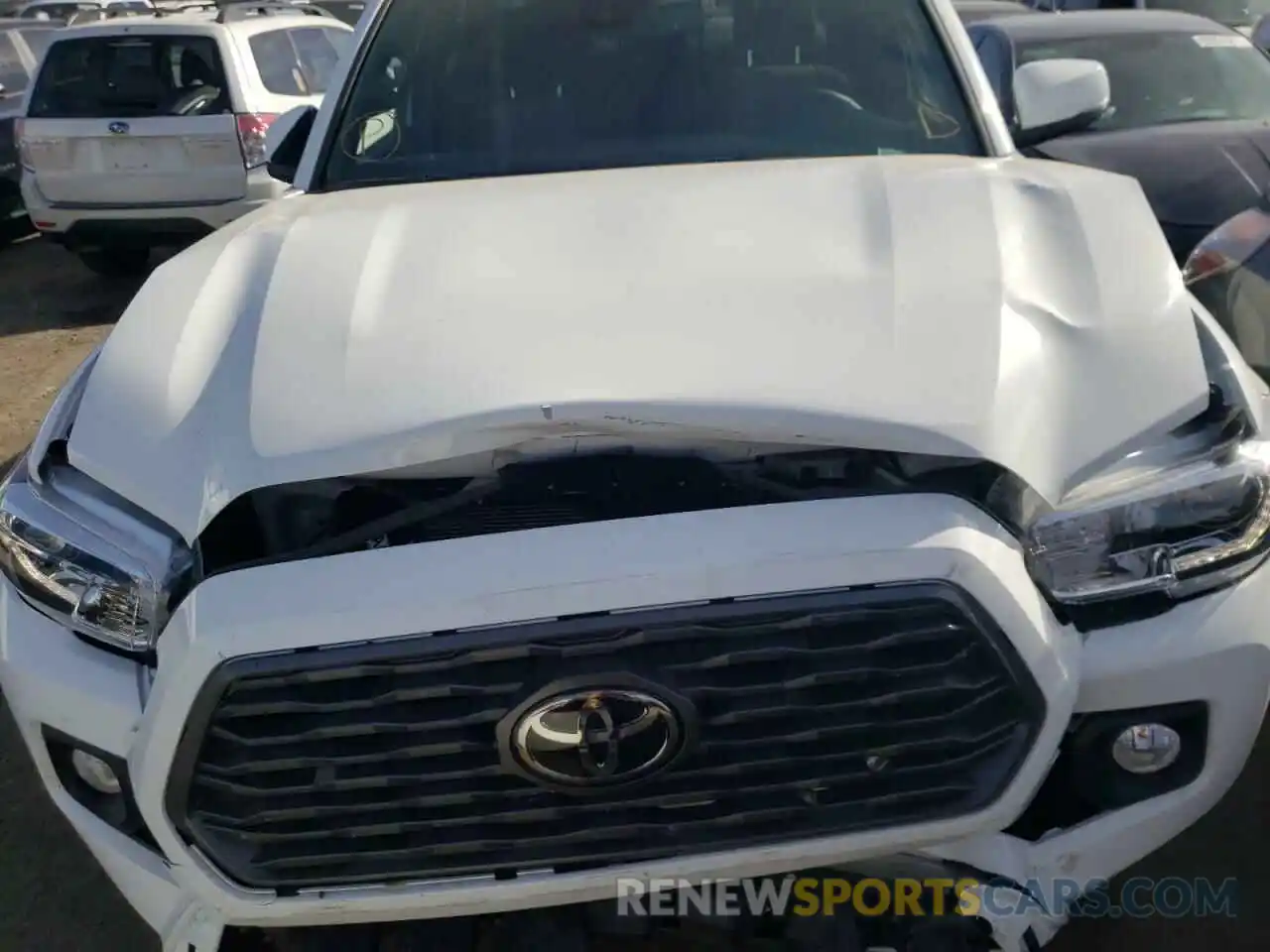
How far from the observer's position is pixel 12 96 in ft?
32.5

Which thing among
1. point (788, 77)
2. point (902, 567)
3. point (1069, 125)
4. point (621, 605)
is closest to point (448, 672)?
point (621, 605)

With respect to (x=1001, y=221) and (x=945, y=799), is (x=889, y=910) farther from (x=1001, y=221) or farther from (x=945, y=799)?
(x=1001, y=221)

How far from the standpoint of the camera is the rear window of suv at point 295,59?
8281mm

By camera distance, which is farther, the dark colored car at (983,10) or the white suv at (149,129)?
the dark colored car at (983,10)

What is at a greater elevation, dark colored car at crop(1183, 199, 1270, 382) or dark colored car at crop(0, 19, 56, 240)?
dark colored car at crop(1183, 199, 1270, 382)

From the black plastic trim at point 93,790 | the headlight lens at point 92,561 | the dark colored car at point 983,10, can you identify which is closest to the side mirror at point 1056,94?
the headlight lens at point 92,561

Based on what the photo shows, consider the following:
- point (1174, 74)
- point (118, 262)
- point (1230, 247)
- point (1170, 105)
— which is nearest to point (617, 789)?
point (1230, 247)

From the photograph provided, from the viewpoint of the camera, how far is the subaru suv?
173cm

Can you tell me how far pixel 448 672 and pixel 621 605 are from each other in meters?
0.26

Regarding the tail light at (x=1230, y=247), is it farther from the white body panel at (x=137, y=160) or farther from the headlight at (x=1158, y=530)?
the white body panel at (x=137, y=160)

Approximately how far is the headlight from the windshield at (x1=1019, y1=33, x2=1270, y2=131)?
498 centimetres

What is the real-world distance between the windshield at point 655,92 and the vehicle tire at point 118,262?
19.2 ft

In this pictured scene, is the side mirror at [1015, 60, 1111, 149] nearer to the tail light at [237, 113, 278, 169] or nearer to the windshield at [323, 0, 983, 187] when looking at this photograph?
the windshield at [323, 0, 983, 187]

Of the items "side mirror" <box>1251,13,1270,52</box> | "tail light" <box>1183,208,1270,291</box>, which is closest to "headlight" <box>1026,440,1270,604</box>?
"tail light" <box>1183,208,1270,291</box>
